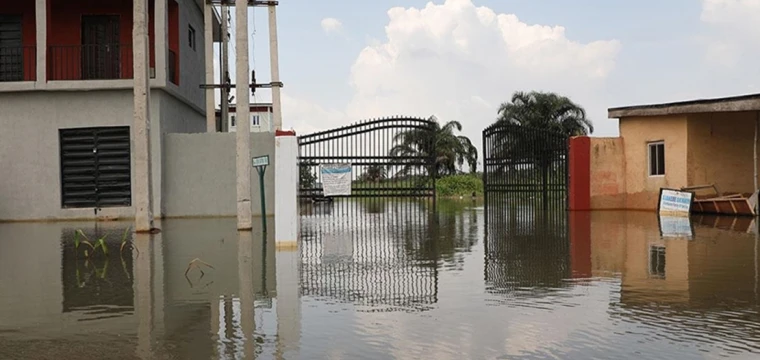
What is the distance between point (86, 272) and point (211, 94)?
13596 millimetres

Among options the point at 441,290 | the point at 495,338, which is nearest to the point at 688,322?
the point at 495,338

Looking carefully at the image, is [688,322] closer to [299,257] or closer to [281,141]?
[299,257]

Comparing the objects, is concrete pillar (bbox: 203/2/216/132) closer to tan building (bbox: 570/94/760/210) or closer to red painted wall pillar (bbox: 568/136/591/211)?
red painted wall pillar (bbox: 568/136/591/211)

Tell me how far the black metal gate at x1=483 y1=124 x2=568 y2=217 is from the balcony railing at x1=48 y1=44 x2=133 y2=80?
11204 mm

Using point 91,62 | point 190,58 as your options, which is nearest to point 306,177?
point 190,58

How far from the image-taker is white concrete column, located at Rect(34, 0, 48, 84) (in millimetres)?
19656

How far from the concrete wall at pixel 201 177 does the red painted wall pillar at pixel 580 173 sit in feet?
28.4

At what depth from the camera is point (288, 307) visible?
281 inches

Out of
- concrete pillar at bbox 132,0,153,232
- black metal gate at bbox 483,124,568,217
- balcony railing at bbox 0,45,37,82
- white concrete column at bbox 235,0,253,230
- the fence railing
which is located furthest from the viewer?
black metal gate at bbox 483,124,568,217

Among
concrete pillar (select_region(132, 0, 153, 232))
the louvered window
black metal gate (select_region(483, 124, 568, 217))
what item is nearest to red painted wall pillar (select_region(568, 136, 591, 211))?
black metal gate (select_region(483, 124, 568, 217))

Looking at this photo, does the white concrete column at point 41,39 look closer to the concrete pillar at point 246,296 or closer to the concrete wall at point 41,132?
the concrete wall at point 41,132

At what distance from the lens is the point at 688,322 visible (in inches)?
245

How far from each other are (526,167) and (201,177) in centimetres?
1006

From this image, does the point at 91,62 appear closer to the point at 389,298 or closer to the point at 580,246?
the point at 580,246
